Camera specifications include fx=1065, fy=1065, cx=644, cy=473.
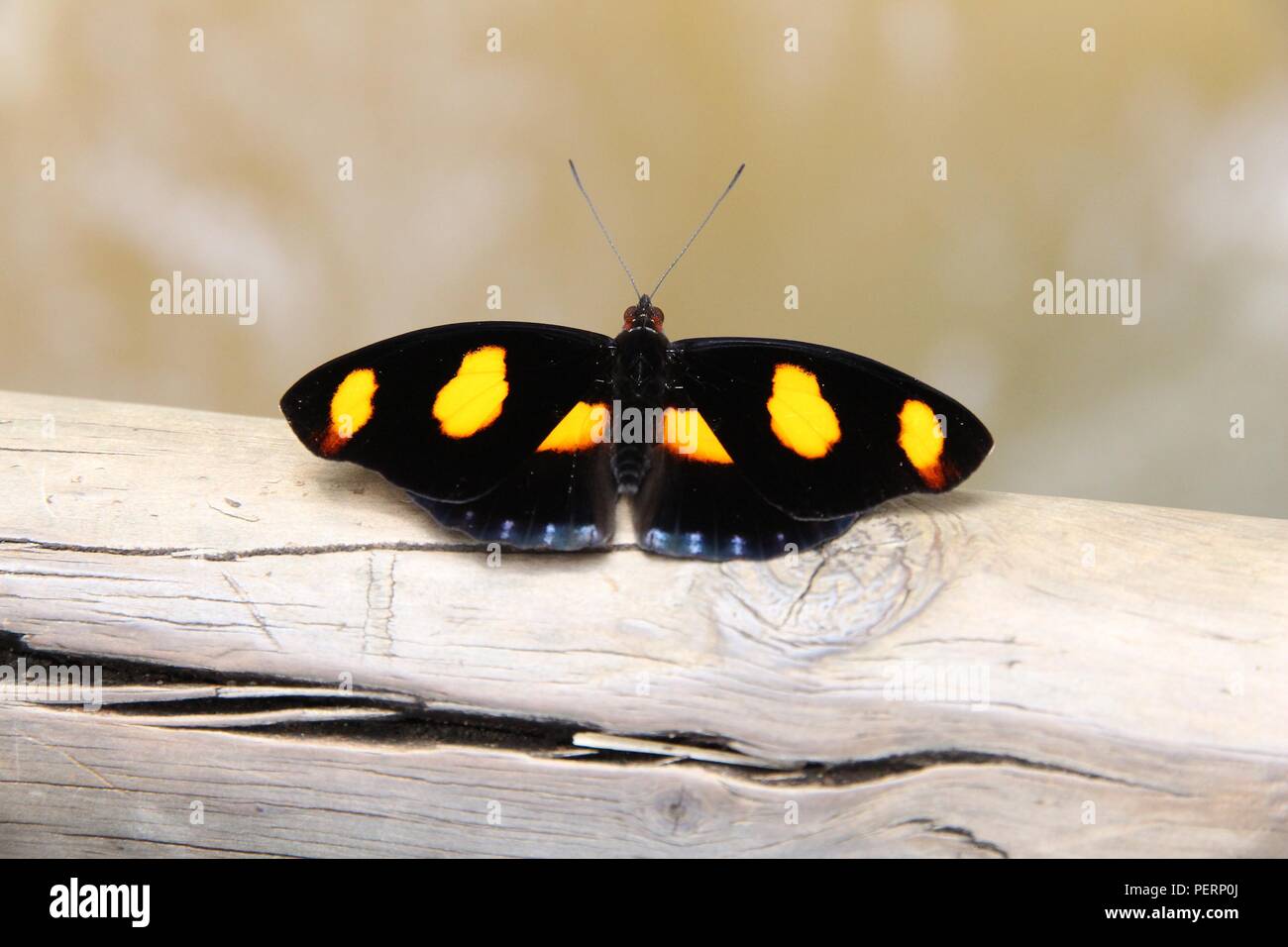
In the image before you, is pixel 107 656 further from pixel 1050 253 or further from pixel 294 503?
pixel 1050 253

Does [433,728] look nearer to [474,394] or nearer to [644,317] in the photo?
[474,394]

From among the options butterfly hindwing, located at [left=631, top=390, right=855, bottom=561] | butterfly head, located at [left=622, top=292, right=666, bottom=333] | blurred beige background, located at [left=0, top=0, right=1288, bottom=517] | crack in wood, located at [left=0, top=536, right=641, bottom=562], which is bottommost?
crack in wood, located at [left=0, top=536, right=641, bottom=562]

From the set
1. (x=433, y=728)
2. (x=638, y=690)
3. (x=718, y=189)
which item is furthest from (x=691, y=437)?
(x=718, y=189)

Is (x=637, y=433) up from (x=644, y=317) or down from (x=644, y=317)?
down

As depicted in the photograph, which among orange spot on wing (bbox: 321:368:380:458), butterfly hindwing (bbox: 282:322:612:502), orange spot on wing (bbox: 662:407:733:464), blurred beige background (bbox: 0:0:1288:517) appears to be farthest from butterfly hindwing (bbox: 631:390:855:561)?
blurred beige background (bbox: 0:0:1288:517)

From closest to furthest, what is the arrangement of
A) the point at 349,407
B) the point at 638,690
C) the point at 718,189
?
the point at 638,690 < the point at 349,407 < the point at 718,189

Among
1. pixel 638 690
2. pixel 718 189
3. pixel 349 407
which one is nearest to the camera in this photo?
pixel 638 690

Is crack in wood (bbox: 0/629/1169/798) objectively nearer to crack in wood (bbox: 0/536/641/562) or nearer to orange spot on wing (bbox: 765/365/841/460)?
crack in wood (bbox: 0/536/641/562)
